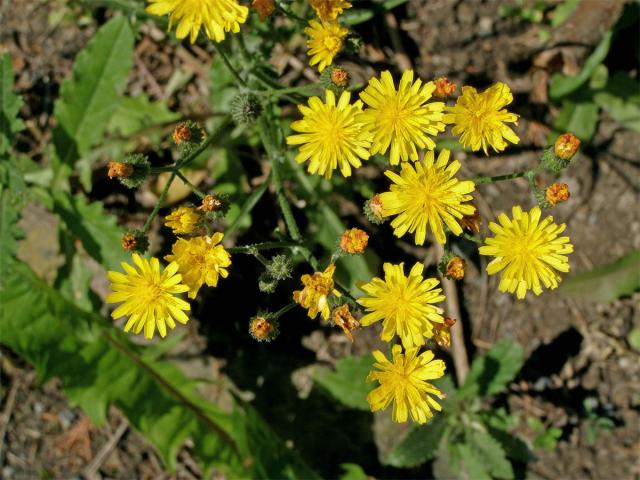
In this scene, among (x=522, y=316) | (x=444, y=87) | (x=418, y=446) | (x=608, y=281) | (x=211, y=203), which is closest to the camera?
(x=211, y=203)

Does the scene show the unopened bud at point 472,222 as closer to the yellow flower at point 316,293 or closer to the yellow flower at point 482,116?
the yellow flower at point 482,116

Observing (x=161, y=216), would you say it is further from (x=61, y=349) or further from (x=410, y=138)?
(x=410, y=138)

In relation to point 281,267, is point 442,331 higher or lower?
lower

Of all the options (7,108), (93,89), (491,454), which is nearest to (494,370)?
(491,454)

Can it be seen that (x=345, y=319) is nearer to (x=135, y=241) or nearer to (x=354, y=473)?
(x=135, y=241)

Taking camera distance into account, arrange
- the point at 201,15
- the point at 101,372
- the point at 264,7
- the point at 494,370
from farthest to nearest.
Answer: the point at 494,370 < the point at 101,372 < the point at 264,7 < the point at 201,15

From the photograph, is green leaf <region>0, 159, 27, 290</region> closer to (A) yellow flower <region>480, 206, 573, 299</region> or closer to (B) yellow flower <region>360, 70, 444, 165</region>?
(B) yellow flower <region>360, 70, 444, 165</region>

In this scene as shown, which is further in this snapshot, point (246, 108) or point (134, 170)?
point (246, 108)

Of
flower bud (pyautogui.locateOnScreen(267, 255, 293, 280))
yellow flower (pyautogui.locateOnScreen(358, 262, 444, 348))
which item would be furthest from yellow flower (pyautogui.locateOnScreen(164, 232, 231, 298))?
yellow flower (pyautogui.locateOnScreen(358, 262, 444, 348))
